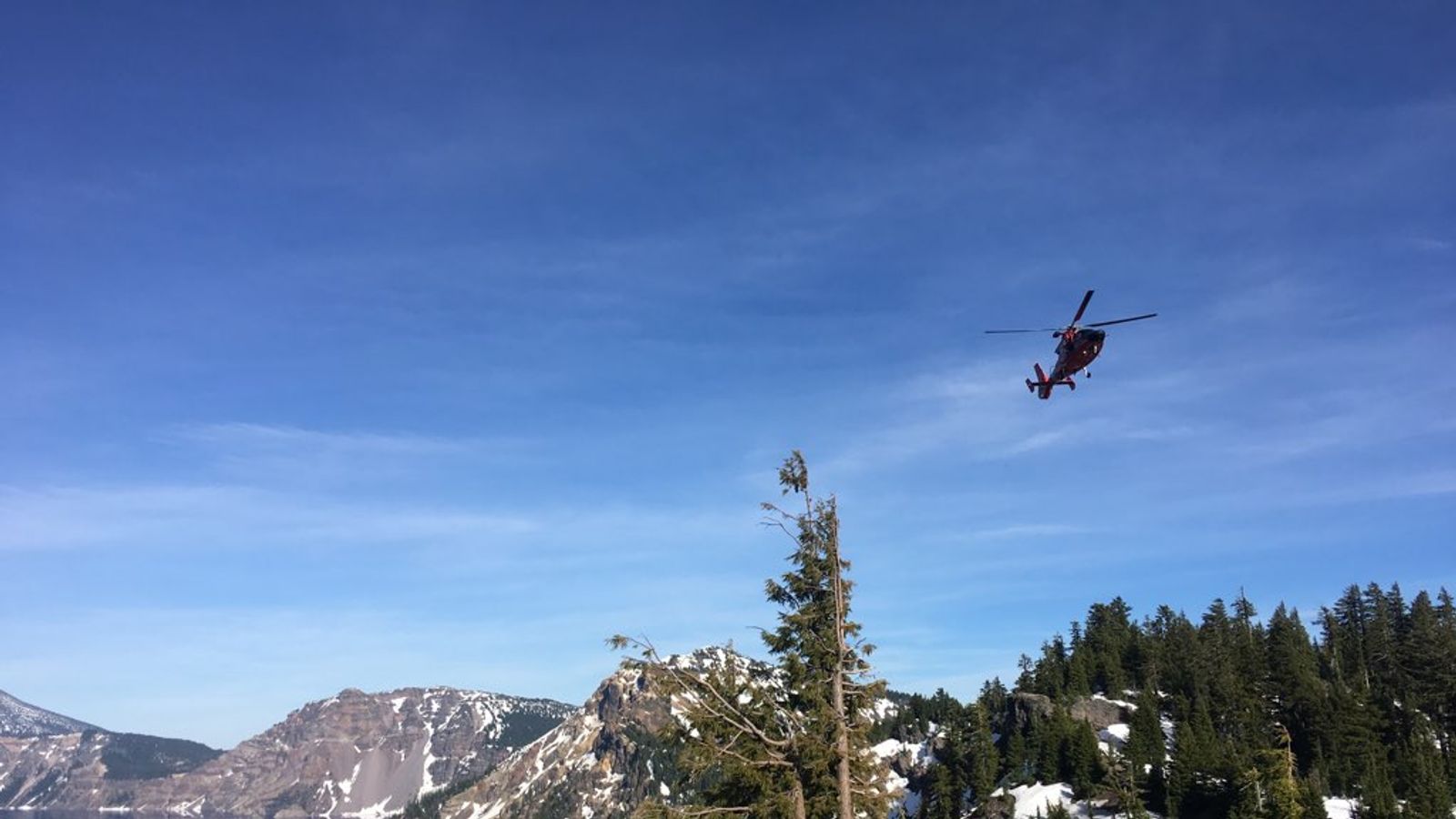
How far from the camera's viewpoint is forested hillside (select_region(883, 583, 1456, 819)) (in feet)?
265

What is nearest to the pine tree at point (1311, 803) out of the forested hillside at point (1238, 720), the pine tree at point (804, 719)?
the forested hillside at point (1238, 720)

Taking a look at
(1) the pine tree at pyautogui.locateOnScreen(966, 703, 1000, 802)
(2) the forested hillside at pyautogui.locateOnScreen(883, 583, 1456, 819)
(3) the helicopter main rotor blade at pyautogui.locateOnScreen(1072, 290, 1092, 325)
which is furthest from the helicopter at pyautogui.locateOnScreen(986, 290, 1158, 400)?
(1) the pine tree at pyautogui.locateOnScreen(966, 703, 1000, 802)

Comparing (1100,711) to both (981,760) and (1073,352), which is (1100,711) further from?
(1073,352)

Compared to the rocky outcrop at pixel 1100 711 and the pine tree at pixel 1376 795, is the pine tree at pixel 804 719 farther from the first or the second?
the rocky outcrop at pixel 1100 711

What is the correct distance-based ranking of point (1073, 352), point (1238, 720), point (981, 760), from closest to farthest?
point (1073, 352), point (1238, 720), point (981, 760)

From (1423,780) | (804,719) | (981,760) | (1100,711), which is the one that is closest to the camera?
(804,719)

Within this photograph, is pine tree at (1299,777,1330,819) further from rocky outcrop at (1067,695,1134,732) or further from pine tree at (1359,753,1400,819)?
rocky outcrop at (1067,695,1134,732)

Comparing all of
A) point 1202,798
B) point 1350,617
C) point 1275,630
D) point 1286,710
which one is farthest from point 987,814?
point 1350,617

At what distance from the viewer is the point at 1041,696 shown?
413 ft

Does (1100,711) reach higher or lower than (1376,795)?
higher

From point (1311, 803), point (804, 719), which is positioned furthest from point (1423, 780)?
point (804, 719)

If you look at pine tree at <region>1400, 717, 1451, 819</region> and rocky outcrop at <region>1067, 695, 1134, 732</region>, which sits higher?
rocky outcrop at <region>1067, 695, 1134, 732</region>

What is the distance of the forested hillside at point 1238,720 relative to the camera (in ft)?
265

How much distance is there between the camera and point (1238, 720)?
102 metres
